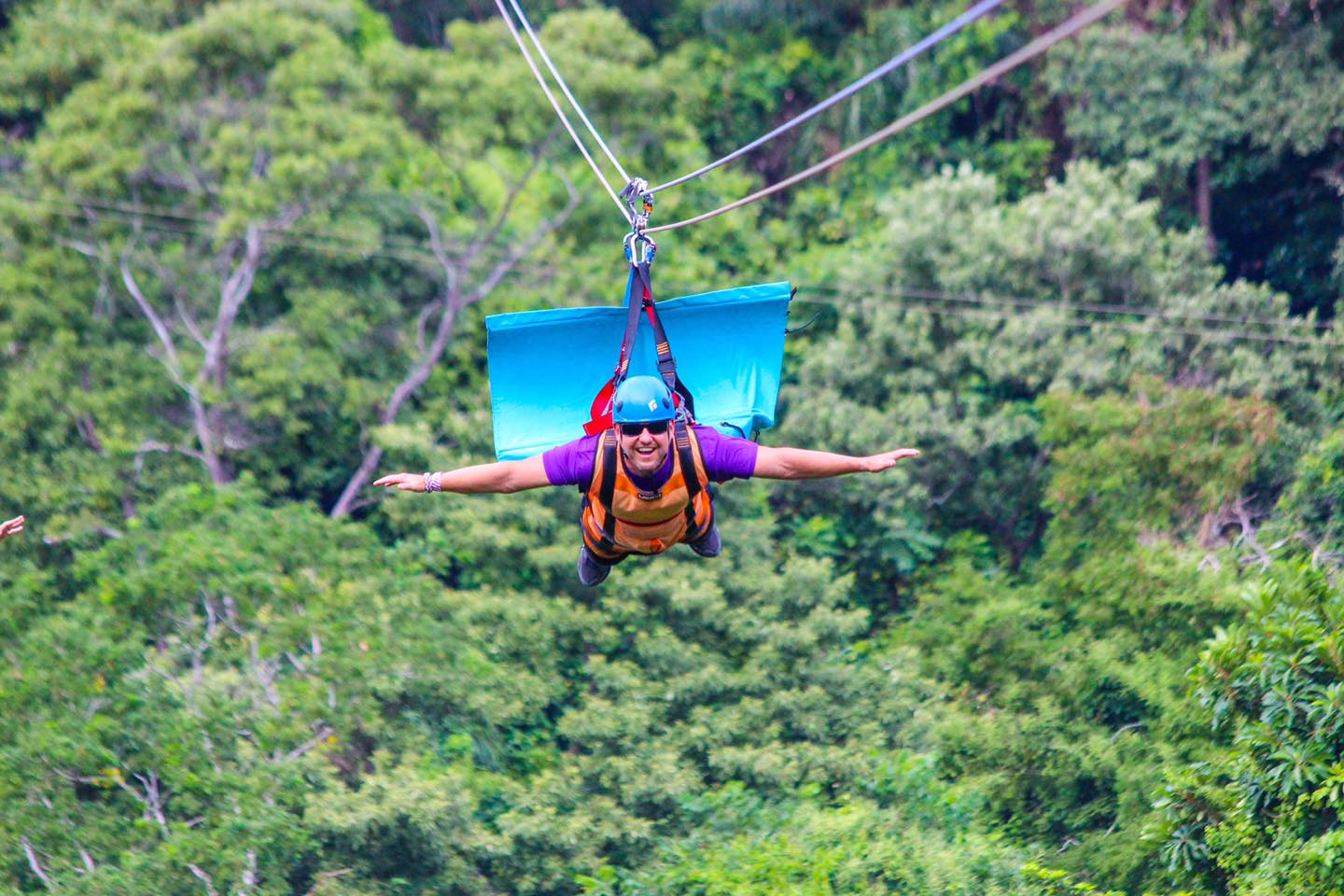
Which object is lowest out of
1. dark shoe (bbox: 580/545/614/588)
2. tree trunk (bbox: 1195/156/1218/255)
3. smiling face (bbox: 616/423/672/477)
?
dark shoe (bbox: 580/545/614/588)

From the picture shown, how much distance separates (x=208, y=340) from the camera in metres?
14.1

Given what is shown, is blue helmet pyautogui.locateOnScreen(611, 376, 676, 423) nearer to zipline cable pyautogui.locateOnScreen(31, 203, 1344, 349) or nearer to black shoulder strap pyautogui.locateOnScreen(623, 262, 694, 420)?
black shoulder strap pyautogui.locateOnScreen(623, 262, 694, 420)

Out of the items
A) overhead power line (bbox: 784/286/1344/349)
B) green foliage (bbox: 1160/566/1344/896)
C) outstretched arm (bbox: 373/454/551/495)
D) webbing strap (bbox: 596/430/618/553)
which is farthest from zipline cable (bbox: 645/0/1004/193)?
overhead power line (bbox: 784/286/1344/349)

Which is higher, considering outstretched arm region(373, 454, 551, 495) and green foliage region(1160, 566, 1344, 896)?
outstretched arm region(373, 454, 551, 495)

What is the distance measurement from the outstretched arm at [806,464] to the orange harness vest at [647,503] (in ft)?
0.71

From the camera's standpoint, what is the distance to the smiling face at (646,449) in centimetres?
516

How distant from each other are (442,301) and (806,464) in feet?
32.6

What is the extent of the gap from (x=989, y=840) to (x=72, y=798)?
561cm

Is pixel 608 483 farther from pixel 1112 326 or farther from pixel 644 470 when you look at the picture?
pixel 1112 326

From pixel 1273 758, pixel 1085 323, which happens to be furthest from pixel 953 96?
pixel 1085 323

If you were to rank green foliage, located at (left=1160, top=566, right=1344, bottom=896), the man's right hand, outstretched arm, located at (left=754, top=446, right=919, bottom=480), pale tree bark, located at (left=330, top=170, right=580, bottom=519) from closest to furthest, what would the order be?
outstretched arm, located at (left=754, top=446, right=919, bottom=480)
the man's right hand
green foliage, located at (left=1160, top=566, right=1344, bottom=896)
pale tree bark, located at (left=330, top=170, right=580, bottom=519)

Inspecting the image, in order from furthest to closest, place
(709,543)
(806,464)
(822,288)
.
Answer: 1. (822,288)
2. (709,543)
3. (806,464)

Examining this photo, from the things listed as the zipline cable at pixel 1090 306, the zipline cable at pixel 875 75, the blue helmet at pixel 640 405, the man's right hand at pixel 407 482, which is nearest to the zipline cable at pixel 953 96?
the zipline cable at pixel 875 75

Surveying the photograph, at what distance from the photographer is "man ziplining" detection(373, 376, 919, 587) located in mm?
5156
